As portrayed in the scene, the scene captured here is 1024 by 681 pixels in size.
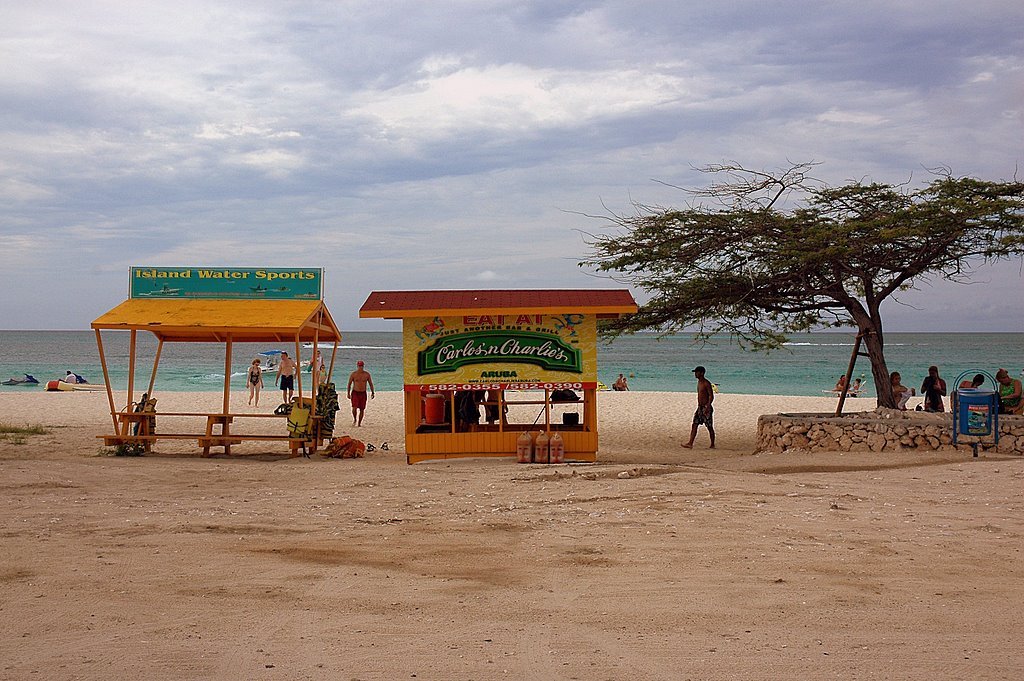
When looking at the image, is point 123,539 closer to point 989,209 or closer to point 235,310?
point 235,310

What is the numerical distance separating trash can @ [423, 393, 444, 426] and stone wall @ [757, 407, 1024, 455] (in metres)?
5.04

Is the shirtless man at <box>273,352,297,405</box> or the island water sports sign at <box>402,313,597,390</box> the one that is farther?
the shirtless man at <box>273,352,297,405</box>

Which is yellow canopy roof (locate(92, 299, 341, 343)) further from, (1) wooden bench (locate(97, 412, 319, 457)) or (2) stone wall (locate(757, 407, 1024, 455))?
(2) stone wall (locate(757, 407, 1024, 455))

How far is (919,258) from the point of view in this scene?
14875mm

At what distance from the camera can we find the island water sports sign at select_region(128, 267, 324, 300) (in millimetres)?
13883

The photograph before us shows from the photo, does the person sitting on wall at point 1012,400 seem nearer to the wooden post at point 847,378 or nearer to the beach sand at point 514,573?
the wooden post at point 847,378

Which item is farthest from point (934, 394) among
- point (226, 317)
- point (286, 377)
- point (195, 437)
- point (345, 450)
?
point (286, 377)

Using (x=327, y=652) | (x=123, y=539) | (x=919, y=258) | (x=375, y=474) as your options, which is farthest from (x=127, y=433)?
(x=919, y=258)

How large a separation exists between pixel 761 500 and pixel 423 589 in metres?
4.37

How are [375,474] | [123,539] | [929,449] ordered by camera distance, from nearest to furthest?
→ [123,539] → [375,474] → [929,449]

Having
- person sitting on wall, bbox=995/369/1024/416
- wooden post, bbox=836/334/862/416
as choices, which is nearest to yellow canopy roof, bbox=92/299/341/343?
wooden post, bbox=836/334/862/416

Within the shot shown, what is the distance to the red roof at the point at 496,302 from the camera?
12227 millimetres

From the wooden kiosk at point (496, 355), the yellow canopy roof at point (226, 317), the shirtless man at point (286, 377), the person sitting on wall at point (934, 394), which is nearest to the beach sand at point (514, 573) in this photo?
the wooden kiosk at point (496, 355)

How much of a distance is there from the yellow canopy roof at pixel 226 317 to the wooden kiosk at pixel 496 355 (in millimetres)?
1406
